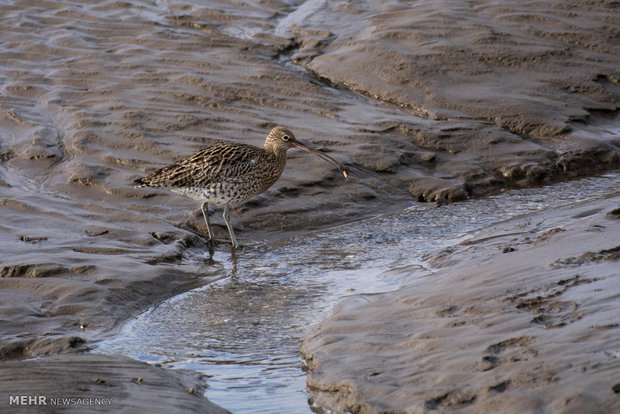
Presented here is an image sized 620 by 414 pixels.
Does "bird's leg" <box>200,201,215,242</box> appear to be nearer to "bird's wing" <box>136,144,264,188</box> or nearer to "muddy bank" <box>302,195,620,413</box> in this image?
"bird's wing" <box>136,144,264,188</box>

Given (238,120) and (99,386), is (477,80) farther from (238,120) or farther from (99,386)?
(99,386)

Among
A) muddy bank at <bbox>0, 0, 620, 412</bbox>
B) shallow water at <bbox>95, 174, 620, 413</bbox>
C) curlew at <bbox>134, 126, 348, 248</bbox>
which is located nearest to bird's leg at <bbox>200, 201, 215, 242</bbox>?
curlew at <bbox>134, 126, 348, 248</bbox>

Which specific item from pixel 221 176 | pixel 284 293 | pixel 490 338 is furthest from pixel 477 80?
pixel 490 338

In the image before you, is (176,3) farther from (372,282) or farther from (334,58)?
(372,282)

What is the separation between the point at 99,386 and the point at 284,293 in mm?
2326

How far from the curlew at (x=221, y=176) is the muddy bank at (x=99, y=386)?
9.71 feet

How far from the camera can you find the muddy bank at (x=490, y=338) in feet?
16.1

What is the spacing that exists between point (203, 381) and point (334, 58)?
23.3ft

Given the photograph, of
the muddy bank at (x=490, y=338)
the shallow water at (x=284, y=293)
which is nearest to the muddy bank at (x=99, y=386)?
the shallow water at (x=284, y=293)

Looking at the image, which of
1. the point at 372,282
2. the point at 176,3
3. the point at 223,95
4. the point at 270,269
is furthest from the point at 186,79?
the point at 372,282

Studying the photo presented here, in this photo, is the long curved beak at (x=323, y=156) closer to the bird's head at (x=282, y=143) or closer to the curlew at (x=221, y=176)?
the bird's head at (x=282, y=143)

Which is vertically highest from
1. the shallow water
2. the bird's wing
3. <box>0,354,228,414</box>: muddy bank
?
the bird's wing

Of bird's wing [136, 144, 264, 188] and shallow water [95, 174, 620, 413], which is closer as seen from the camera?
shallow water [95, 174, 620, 413]

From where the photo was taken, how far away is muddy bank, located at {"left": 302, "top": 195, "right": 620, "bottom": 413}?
489cm
